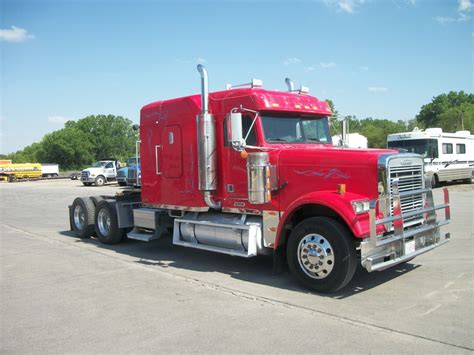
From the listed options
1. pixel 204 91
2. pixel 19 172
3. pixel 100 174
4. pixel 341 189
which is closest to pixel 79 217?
pixel 204 91

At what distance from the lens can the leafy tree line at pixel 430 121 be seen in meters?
57.2

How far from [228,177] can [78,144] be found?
3756 inches

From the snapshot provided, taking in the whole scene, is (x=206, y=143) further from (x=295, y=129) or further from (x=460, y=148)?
(x=460, y=148)

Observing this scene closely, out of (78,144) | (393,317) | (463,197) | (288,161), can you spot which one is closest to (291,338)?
(393,317)

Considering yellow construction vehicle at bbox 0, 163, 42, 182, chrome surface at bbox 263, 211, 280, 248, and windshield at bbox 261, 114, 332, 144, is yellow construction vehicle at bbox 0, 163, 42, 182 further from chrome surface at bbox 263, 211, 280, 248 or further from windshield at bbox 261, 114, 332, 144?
chrome surface at bbox 263, 211, 280, 248

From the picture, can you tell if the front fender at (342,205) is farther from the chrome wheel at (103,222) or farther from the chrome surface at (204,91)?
the chrome wheel at (103,222)

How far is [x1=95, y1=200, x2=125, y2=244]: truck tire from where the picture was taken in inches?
402

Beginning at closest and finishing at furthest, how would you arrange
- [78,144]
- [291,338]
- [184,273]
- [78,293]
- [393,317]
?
[291,338]
[393,317]
[78,293]
[184,273]
[78,144]

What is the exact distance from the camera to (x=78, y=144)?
96.7 m

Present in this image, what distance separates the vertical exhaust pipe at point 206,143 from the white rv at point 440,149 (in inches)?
658

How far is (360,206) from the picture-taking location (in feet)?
19.1

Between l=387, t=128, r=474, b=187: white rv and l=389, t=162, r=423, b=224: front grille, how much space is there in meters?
16.2

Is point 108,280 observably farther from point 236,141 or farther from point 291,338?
point 291,338

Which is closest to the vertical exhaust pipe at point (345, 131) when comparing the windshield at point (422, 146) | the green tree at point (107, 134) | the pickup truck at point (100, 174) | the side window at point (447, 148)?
the windshield at point (422, 146)
